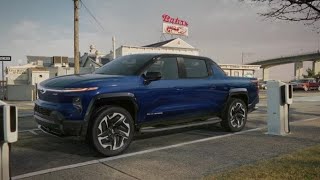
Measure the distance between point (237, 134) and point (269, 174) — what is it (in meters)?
3.68

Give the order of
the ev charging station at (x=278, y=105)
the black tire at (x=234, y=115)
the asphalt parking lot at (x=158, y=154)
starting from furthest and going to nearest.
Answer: the black tire at (x=234, y=115) < the ev charging station at (x=278, y=105) < the asphalt parking lot at (x=158, y=154)

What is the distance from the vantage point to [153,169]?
5.86m

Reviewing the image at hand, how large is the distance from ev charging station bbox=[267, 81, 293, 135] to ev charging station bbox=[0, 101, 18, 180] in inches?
240

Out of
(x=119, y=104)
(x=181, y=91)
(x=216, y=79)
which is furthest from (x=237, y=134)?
(x=119, y=104)

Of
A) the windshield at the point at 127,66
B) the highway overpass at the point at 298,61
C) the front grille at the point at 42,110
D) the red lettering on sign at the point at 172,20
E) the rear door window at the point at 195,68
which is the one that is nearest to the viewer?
the front grille at the point at 42,110

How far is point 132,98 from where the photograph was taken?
22.6ft

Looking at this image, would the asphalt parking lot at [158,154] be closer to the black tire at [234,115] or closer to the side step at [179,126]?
the black tire at [234,115]

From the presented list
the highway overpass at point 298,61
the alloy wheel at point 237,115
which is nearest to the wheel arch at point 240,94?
Result: the alloy wheel at point 237,115

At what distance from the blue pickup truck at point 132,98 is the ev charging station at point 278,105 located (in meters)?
0.78

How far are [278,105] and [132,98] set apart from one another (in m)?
3.63

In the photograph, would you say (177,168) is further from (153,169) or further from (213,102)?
(213,102)

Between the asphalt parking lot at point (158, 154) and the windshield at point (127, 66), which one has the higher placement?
the windshield at point (127, 66)

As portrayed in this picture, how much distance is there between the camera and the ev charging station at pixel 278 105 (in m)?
8.77

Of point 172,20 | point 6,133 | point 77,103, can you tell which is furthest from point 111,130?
point 172,20
